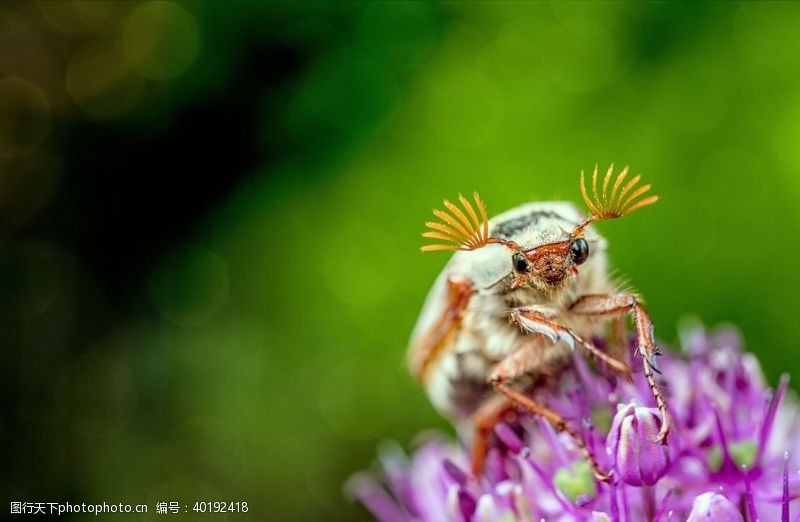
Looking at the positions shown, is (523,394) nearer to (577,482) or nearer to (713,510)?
(577,482)

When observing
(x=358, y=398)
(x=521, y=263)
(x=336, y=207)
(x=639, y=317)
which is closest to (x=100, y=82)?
(x=336, y=207)

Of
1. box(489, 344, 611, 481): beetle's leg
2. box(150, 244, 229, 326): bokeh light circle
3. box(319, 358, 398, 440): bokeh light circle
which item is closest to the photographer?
box(489, 344, 611, 481): beetle's leg

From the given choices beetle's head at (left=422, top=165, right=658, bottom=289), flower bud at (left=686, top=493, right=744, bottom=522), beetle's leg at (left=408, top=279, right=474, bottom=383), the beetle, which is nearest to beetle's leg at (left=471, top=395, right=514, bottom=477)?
the beetle

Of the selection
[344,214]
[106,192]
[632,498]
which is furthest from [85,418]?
[632,498]

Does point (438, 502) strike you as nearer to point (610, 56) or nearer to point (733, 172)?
point (733, 172)

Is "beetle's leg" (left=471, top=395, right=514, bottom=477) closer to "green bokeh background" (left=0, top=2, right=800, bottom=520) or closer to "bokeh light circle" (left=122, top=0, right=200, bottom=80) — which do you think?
"green bokeh background" (left=0, top=2, right=800, bottom=520)
